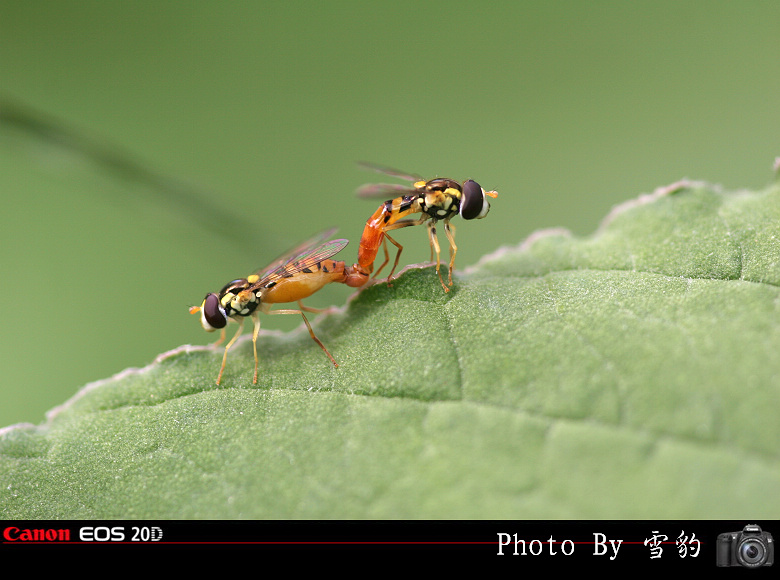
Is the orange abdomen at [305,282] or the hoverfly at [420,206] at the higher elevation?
the hoverfly at [420,206]

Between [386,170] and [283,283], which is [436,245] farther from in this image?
[283,283]

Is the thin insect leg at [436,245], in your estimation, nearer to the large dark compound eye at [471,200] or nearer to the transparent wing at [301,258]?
the large dark compound eye at [471,200]

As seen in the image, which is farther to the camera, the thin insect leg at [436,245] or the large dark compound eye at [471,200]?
the large dark compound eye at [471,200]

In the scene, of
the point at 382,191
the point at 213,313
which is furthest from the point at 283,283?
the point at 382,191

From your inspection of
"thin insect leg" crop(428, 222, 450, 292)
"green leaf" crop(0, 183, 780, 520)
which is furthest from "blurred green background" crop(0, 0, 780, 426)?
"green leaf" crop(0, 183, 780, 520)
